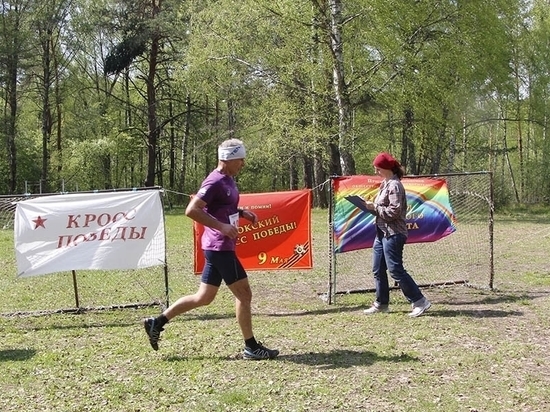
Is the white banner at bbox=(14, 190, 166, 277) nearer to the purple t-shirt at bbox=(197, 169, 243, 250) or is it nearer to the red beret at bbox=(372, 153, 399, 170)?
the purple t-shirt at bbox=(197, 169, 243, 250)

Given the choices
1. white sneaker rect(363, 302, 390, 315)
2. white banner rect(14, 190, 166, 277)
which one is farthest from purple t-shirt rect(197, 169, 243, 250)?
white sneaker rect(363, 302, 390, 315)

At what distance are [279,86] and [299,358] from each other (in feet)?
60.7

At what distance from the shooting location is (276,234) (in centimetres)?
741

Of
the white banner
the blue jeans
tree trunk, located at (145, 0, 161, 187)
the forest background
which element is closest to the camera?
the blue jeans

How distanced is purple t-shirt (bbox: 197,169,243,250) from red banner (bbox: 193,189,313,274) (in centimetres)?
211

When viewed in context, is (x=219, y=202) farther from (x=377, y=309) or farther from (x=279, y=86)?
(x=279, y=86)

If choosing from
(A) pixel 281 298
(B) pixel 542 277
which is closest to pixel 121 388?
(A) pixel 281 298

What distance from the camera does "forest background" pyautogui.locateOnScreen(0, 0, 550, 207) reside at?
1948 centimetres

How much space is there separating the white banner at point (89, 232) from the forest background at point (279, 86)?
43.0ft

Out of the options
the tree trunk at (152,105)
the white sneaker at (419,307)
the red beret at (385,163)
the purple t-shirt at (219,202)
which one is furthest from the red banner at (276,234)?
the tree trunk at (152,105)

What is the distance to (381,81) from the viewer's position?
2000 centimetres

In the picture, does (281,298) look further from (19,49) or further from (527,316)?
(19,49)

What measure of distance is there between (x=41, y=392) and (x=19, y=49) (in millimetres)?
30427

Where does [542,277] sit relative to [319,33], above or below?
below
